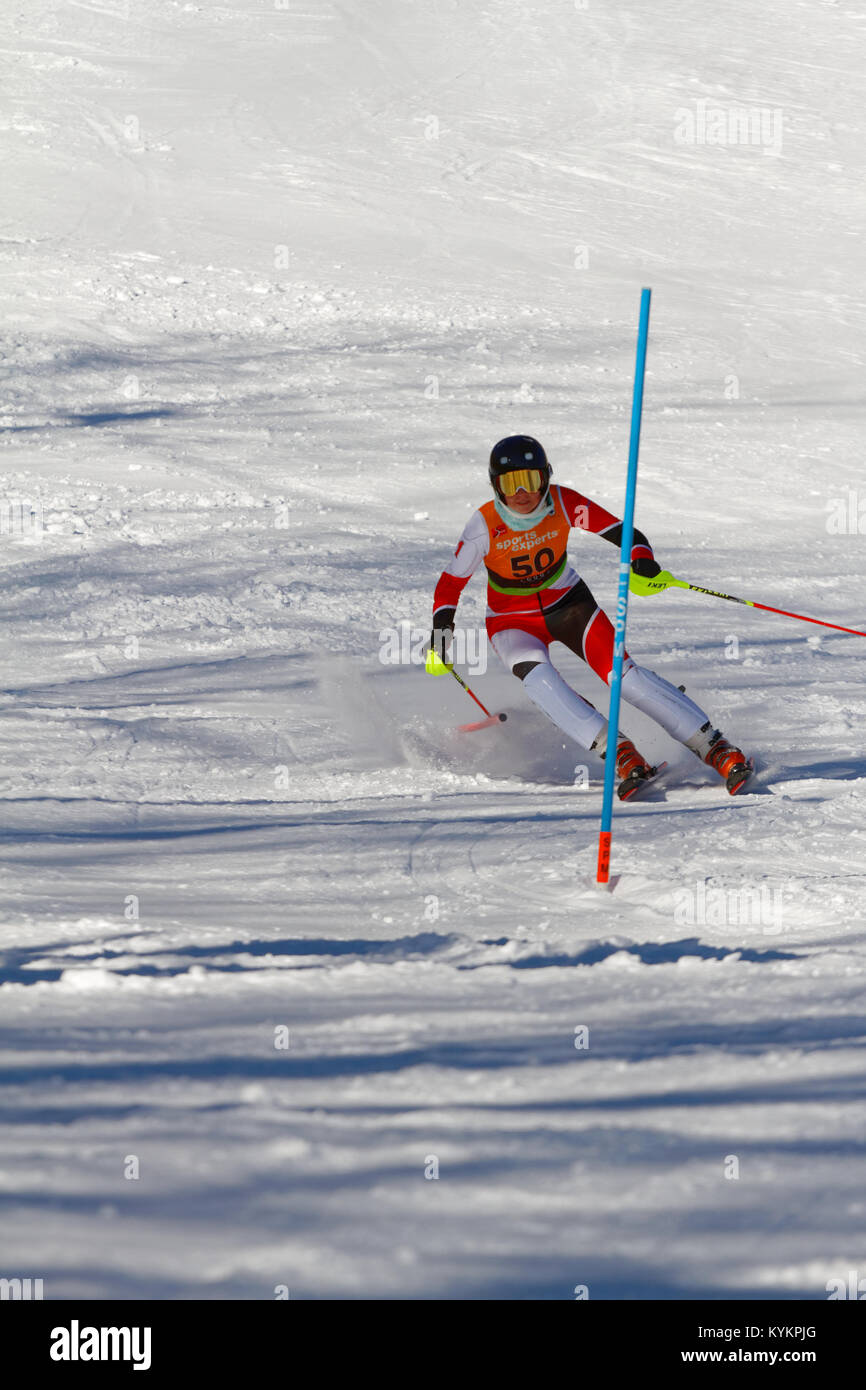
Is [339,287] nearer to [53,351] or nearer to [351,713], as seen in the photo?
[53,351]

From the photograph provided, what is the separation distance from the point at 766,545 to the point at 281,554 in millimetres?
3420

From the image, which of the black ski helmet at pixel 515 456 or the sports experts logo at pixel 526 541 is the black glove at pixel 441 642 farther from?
the black ski helmet at pixel 515 456

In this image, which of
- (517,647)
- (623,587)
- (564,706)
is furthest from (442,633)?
(623,587)

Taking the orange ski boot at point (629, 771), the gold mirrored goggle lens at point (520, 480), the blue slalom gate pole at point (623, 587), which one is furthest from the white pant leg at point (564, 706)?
the gold mirrored goggle lens at point (520, 480)

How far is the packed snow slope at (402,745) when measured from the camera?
9.12ft
